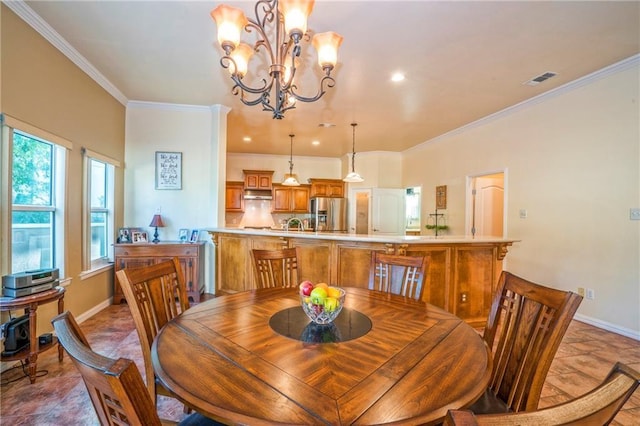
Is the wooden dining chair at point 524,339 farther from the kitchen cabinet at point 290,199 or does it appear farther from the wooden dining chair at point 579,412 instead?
the kitchen cabinet at point 290,199

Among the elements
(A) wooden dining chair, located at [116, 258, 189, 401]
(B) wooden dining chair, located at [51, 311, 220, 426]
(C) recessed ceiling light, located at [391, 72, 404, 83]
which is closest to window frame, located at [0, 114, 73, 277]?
(A) wooden dining chair, located at [116, 258, 189, 401]

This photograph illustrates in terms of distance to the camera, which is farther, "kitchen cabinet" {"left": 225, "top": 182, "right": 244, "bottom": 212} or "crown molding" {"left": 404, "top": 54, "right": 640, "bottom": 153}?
"kitchen cabinet" {"left": 225, "top": 182, "right": 244, "bottom": 212}

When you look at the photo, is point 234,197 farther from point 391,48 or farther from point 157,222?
point 391,48

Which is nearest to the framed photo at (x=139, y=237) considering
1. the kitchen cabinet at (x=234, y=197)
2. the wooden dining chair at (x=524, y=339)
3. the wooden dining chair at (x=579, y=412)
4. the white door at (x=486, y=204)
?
the kitchen cabinet at (x=234, y=197)

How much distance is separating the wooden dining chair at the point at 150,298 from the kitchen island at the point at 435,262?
1.65 m

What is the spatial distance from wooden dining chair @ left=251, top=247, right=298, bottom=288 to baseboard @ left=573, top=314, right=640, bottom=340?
3.16m

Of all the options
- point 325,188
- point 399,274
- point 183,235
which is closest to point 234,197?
point 325,188

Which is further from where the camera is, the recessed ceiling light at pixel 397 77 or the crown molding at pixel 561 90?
the recessed ceiling light at pixel 397 77

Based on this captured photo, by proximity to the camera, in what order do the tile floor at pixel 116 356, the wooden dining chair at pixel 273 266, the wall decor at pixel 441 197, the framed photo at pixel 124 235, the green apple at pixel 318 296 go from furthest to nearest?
the wall decor at pixel 441 197 → the framed photo at pixel 124 235 → the wooden dining chair at pixel 273 266 → the tile floor at pixel 116 356 → the green apple at pixel 318 296

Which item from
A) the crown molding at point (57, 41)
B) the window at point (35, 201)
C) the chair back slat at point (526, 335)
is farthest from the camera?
the window at point (35, 201)

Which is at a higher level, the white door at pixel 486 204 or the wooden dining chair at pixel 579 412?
the white door at pixel 486 204

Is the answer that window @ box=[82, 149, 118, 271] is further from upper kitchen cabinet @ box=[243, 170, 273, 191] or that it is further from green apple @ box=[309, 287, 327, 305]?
upper kitchen cabinet @ box=[243, 170, 273, 191]

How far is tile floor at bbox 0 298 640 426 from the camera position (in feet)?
5.97

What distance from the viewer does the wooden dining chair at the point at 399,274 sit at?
1948mm
